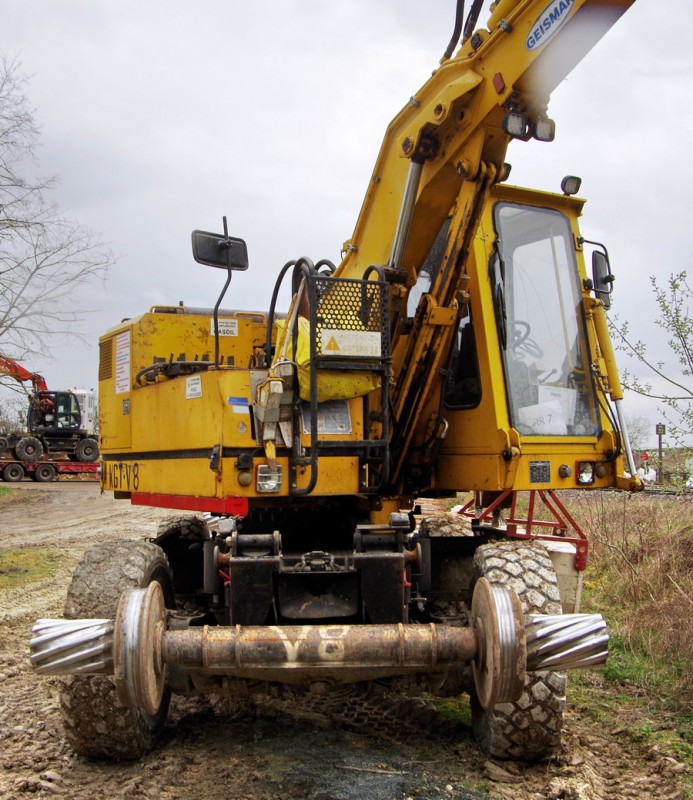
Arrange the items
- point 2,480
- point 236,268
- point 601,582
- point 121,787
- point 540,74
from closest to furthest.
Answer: point 121,787 < point 540,74 < point 236,268 < point 601,582 < point 2,480

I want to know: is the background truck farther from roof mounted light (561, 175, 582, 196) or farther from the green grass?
roof mounted light (561, 175, 582, 196)

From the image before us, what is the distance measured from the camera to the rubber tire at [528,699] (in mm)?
3795

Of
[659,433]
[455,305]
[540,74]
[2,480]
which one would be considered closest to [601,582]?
[659,433]

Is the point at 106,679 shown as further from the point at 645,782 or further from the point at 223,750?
the point at 645,782

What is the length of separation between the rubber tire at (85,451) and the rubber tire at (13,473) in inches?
91.2

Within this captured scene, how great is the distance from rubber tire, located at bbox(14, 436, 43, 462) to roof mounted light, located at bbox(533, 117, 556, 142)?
89.6 ft

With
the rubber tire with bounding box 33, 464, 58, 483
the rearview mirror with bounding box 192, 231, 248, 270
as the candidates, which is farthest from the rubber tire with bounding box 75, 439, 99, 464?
the rearview mirror with bounding box 192, 231, 248, 270

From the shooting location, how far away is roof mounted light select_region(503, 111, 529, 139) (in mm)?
4094

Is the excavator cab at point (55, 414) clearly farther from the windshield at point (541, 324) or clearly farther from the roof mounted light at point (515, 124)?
the roof mounted light at point (515, 124)

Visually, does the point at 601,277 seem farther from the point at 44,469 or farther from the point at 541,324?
the point at 44,469

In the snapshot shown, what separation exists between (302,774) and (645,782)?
5.28ft

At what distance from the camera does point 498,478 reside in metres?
4.55

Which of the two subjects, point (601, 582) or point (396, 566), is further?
point (601, 582)

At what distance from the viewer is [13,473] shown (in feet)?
92.1
